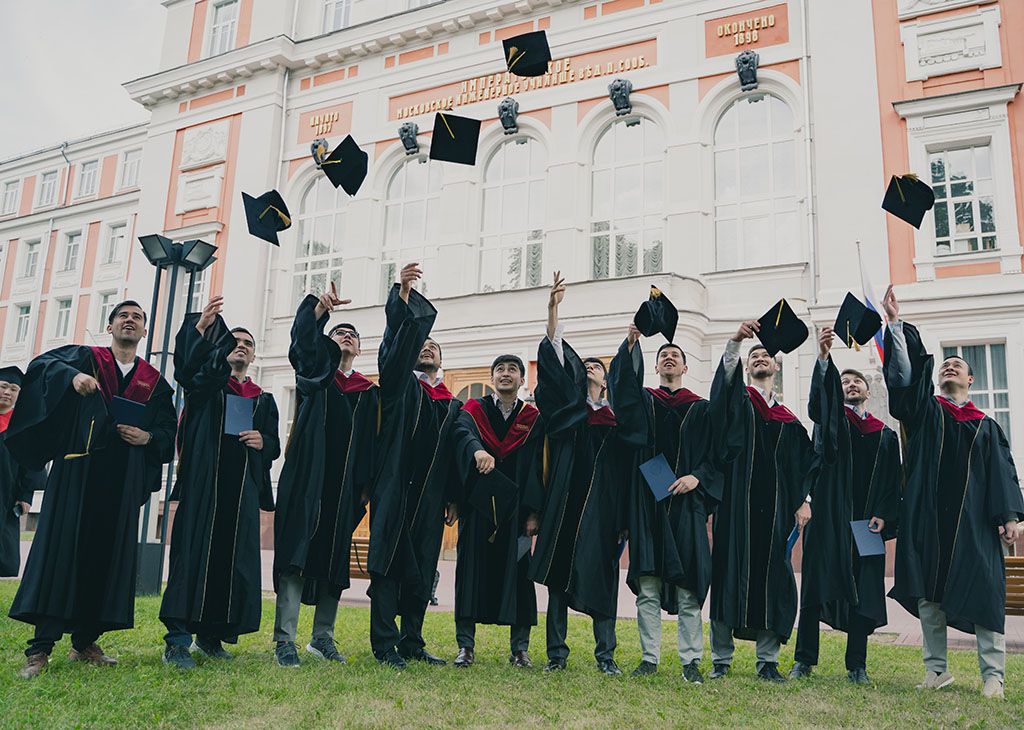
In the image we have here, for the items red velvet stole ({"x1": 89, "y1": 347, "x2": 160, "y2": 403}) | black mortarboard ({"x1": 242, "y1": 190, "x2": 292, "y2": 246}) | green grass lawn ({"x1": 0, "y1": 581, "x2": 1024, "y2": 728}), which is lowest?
green grass lawn ({"x1": 0, "y1": 581, "x2": 1024, "y2": 728})

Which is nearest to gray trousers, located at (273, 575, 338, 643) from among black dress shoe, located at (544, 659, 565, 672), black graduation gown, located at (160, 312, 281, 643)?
black graduation gown, located at (160, 312, 281, 643)

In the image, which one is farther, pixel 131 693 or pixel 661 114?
pixel 661 114

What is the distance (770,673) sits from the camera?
546 centimetres

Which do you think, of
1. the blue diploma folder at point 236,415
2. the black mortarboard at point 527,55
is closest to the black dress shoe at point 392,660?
the blue diploma folder at point 236,415

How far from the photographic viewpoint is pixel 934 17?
14.7 metres

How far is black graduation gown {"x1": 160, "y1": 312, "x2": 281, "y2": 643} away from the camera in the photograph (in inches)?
208

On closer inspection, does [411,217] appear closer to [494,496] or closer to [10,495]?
[10,495]

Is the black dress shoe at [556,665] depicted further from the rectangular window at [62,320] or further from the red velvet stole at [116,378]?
the rectangular window at [62,320]

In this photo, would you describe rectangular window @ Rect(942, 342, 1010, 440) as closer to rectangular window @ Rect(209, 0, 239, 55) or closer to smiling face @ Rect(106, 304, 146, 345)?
smiling face @ Rect(106, 304, 146, 345)

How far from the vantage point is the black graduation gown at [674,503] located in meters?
5.48

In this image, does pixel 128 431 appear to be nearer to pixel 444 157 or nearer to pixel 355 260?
pixel 444 157

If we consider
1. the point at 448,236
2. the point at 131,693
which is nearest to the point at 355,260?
the point at 448,236

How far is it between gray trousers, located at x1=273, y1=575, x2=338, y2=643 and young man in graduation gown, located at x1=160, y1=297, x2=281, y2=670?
15 cm

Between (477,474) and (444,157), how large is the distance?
2913 mm
